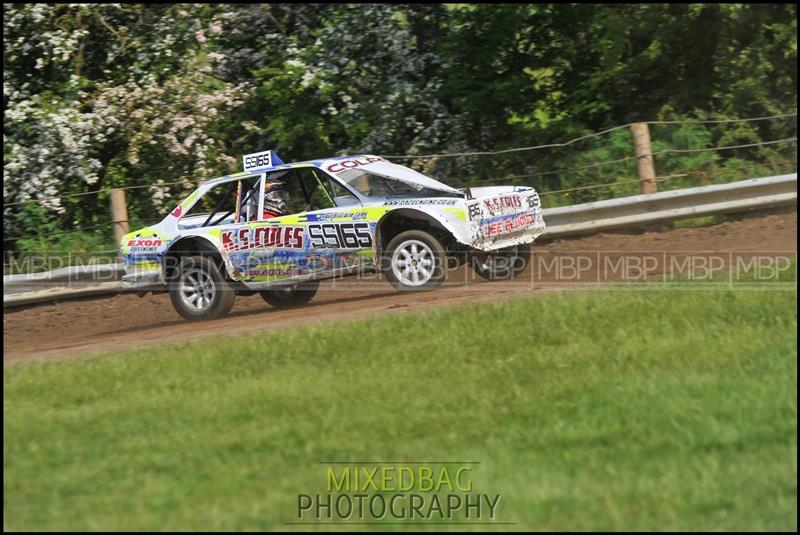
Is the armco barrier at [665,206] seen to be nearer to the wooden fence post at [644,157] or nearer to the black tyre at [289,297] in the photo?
the wooden fence post at [644,157]

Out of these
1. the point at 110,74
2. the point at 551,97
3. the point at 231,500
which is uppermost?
the point at 110,74

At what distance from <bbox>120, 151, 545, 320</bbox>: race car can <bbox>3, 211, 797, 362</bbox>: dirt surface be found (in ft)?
1.05

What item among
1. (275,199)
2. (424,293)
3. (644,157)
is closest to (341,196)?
(275,199)

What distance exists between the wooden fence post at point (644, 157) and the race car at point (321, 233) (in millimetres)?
3061

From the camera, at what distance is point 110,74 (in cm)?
1836

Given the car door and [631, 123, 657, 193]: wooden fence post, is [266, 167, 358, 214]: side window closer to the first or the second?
the car door

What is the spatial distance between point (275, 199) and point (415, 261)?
1.81 metres

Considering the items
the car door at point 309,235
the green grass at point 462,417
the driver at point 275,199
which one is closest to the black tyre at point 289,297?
the car door at point 309,235

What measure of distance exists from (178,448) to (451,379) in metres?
1.95

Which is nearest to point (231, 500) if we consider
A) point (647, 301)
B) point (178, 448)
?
point (178, 448)

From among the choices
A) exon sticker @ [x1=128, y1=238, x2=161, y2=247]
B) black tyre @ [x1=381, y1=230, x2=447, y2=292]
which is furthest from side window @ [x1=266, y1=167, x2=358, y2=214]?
exon sticker @ [x1=128, y1=238, x2=161, y2=247]

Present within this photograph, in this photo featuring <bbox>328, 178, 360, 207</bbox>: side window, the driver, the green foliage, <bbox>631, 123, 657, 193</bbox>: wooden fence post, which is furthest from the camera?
the green foliage

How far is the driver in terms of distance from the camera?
1201cm

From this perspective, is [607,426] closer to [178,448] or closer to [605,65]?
[178,448]
